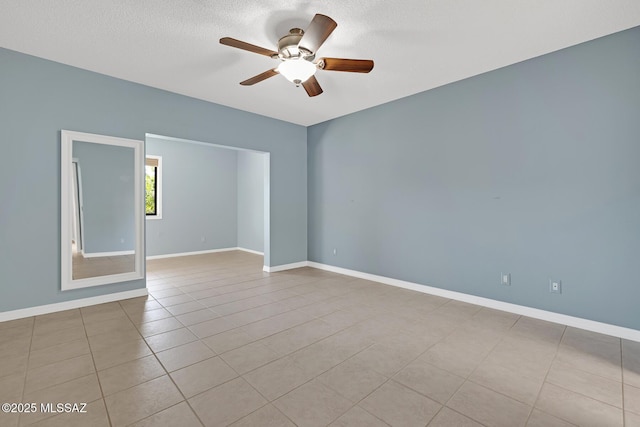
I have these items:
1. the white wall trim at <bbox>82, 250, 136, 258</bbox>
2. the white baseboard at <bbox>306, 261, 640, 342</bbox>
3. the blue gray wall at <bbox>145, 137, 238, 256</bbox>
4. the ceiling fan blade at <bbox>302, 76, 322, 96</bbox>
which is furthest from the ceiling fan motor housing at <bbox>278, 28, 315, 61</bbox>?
the blue gray wall at <bbox>145, 137, 238, 256</bbox>

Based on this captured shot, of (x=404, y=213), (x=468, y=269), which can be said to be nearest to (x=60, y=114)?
(x=404, y=213)

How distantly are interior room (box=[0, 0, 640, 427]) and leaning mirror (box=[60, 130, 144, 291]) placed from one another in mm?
26

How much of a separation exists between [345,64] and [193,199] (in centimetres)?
597

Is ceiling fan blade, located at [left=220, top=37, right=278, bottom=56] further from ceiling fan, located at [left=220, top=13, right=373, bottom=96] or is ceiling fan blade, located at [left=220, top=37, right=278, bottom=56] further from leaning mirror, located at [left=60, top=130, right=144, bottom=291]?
leaning mirror, located at [left=60, top=130, right=144, bottom=291]

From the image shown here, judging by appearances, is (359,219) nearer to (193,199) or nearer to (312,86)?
(312,86)

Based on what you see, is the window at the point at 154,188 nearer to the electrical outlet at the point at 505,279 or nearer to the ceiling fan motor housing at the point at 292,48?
the ceiling fan motor housing at the point at 292,48

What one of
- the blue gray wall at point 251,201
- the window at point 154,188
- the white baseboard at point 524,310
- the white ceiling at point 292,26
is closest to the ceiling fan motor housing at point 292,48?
the white ceiling at point 292,26

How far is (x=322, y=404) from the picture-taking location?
179 centimetres

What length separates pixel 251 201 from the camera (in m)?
7.64

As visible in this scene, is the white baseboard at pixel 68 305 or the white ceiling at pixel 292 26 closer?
the white ceiling at pixel 292 26

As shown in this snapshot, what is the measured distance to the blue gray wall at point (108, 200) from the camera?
363 cm

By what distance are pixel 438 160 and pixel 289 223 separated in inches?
115

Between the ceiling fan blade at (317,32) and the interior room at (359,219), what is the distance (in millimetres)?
33

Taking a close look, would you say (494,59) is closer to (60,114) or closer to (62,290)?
(60,114)
